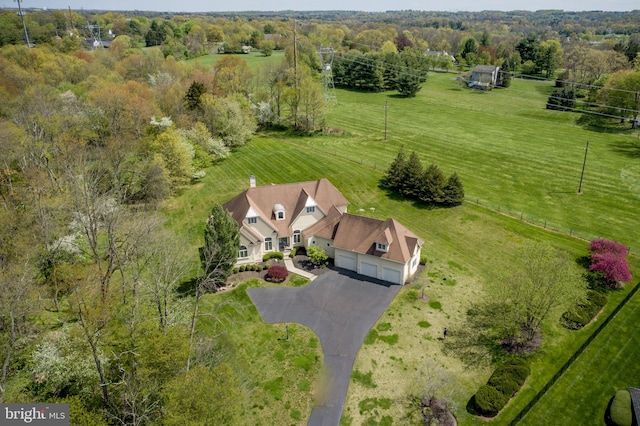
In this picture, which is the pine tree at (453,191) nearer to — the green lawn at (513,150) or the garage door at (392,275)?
the green lawn at (513,150)

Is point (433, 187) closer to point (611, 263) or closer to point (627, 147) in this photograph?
point (611, 263)

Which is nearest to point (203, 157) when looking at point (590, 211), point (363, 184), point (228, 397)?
point (363, 184)

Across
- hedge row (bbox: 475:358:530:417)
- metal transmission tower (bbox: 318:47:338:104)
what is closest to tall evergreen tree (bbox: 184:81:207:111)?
metal transmission tower (bbox: 318:47:338:104)

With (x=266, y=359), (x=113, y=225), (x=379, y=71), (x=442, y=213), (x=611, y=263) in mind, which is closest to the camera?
(x=266, y=359)

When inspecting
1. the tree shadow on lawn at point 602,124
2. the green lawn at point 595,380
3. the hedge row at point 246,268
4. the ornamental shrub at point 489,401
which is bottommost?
the green lawn at point 595,380

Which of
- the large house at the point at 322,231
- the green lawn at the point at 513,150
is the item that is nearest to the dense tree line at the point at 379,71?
the green lawn at the point at 513,150

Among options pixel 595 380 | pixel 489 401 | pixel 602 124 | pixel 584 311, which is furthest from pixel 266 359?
pixel 602 124

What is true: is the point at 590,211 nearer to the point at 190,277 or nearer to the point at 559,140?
the point at 559,140
